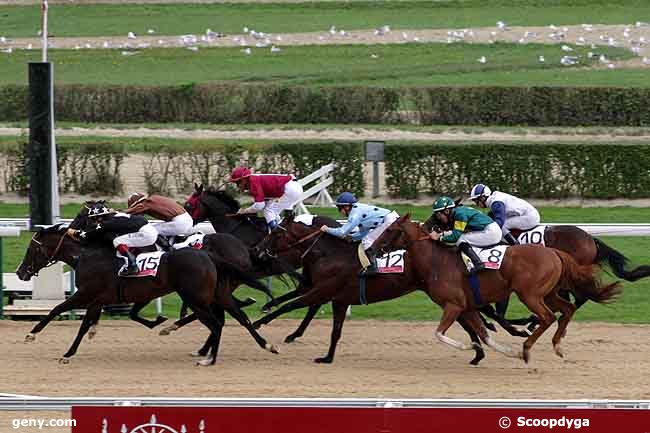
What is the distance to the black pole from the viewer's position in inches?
470

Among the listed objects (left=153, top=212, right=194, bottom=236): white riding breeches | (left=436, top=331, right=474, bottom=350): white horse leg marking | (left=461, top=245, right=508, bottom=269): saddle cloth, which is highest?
(left=153, top=212, right=194, bottom=236): white riding breeches

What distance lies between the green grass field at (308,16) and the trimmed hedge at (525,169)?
18555 millimetres

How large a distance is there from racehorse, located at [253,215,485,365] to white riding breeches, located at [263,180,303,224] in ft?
2.44

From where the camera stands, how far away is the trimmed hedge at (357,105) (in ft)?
78.3

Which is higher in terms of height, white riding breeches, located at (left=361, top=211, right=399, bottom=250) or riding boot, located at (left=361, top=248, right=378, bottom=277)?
white riding breeches, located at (left=361, top=211, right=399, bottom=250)

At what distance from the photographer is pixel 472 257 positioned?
1000 centimetres

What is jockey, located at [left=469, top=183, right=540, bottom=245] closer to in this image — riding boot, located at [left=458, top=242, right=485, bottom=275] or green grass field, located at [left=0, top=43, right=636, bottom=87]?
riding boot, located at [left=458, top=242, right=485, bottom=275]

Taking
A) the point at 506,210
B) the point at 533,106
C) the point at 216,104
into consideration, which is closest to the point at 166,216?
the point at 506,210

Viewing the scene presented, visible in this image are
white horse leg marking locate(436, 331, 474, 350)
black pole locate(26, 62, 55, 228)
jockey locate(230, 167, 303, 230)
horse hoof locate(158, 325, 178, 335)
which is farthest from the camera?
black pole locate(26, 62, 55, 228)

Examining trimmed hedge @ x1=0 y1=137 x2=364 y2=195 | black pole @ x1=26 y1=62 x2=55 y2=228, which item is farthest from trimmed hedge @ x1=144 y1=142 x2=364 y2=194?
black pole @ x1=26 y1=62 x2=55 y2=228

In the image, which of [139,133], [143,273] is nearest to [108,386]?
[143,273]

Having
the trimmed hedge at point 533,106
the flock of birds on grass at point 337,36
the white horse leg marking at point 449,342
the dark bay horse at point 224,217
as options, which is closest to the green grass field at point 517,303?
the dark bay horse at point 224,217

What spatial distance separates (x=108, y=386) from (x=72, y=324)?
2544 mm

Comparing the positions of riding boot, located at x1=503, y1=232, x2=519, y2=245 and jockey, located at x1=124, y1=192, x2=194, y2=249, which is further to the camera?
riding boot, located at x1=503, y1=232, x2=519, y2=245
